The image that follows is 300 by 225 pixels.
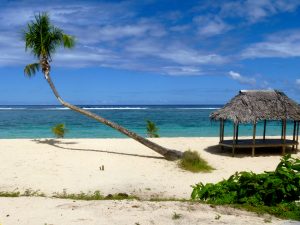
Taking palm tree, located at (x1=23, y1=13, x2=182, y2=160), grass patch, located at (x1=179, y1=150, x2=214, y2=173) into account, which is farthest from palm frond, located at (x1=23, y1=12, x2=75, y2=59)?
grass patch, located at (x1=179, y1=150, x2=214, y2=173)

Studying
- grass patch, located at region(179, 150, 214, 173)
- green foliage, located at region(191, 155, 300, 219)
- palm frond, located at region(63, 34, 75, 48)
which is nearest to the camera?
green foliage, located at region(191, 155, 300, 219)

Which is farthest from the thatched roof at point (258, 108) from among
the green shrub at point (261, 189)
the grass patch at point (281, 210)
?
the grass patch at point (281, 210)

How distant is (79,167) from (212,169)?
4244mm

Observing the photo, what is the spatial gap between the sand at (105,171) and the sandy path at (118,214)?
0.02 meters

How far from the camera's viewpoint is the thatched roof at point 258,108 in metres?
15.0

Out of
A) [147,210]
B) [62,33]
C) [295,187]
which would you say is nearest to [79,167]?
[62,33]

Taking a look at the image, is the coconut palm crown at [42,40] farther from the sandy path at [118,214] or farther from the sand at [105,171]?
the sandy path at [118,214]

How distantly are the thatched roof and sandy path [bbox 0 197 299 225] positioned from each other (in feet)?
28.9

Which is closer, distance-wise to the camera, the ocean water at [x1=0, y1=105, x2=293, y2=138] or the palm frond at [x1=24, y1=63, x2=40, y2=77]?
the palm frond at [x1=24, y1=63, x2=40, y2=77]

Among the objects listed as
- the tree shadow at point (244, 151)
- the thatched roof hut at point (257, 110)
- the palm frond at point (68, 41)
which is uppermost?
the palm frond at point (68, 41)

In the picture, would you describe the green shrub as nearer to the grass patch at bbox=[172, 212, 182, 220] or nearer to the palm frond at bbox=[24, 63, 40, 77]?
the grass patch at bbox=[172, 212, 182, 220]

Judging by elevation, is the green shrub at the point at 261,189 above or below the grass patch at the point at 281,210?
above

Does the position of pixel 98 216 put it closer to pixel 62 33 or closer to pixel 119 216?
pixel 119 216

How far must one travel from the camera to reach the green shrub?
20.4 ft
